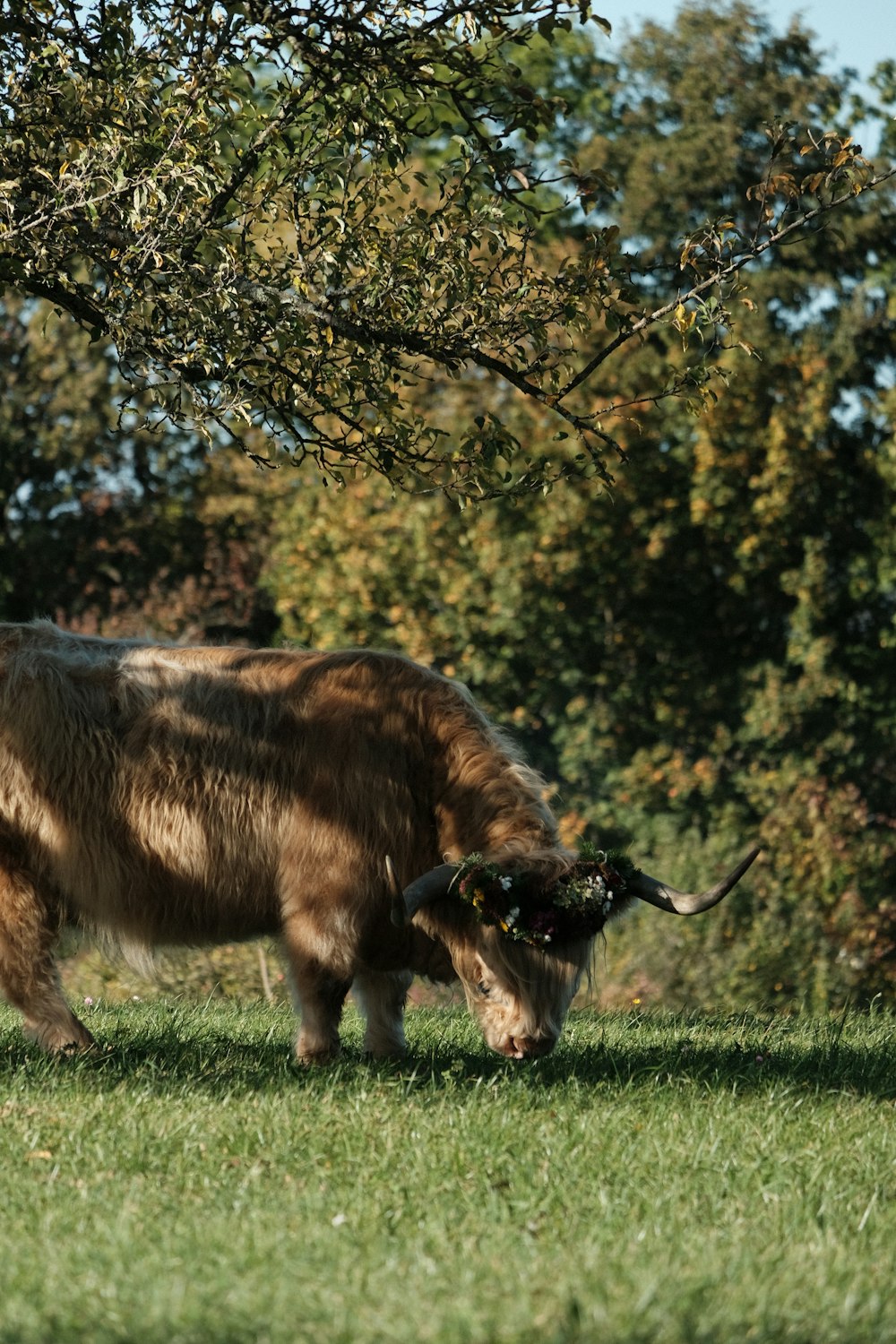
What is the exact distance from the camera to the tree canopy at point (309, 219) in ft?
Answer: 22.9

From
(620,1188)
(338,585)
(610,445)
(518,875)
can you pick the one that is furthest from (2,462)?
(620,1188)

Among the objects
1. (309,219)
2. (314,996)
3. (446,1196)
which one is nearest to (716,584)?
(309,219)

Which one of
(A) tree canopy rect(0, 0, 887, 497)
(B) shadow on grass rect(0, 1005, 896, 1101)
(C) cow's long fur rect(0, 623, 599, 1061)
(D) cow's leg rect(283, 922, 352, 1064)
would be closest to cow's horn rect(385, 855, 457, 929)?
(C) cow's long fur rect(0, 623, 599, 1061)

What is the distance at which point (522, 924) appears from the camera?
665 centimetres

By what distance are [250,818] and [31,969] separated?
1.11 metres

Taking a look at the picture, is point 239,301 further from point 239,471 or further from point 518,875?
point 239,471

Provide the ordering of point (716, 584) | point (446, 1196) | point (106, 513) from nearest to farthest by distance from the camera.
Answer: point (446, 1196) → point (716, 584) → point (106, 513)

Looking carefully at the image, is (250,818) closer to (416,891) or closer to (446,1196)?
(416,891)

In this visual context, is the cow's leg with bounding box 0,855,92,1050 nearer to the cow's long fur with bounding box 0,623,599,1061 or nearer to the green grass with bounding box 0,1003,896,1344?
the cow's long fur with bounding box 0,623,599,1061

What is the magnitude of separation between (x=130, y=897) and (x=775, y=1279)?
3.83m

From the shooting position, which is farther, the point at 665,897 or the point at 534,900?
the point at 665,897

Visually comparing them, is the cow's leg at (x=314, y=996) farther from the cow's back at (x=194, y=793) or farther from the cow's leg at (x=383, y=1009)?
the cow's leg at (x=383, y=1009)

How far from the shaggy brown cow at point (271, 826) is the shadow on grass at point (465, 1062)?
0.86 ft

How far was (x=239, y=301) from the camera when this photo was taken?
7059 millimetres
